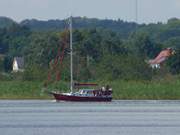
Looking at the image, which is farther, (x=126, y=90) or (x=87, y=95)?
(x=126, y=90)

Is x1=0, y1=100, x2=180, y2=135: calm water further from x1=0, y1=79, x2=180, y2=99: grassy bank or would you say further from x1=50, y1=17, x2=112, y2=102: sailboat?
x1=0, y1=79, x2=180, y2=99: grassy bank

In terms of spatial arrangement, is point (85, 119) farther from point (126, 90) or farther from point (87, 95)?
point (126, 90)

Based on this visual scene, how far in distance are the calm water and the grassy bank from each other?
2419 millimetres

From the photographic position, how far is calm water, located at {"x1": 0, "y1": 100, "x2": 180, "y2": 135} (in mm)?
27859

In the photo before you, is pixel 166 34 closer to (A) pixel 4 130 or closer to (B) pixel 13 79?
(B) pixel 13 79

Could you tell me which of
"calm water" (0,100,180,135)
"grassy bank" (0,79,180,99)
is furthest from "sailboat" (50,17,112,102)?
"grassy bank" (0,79,180,99)

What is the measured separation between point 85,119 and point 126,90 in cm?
1762

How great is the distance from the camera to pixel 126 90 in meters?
51.6

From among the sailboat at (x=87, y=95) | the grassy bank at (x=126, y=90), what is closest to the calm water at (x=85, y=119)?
the sailboat at (x=87, y=95)

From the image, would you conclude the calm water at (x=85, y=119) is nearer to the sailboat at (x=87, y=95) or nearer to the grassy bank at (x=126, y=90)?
the sailboat at (x=87, y=95)

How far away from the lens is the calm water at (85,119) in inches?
1097

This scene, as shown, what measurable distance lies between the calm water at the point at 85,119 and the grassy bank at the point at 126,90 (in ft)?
7.94

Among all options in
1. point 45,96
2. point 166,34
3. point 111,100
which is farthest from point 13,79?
point 166,34

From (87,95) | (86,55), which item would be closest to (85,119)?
(87,95)
